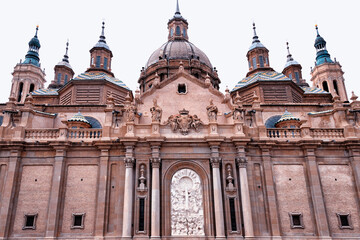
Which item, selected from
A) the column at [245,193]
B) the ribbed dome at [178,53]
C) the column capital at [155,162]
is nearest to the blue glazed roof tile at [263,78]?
the ribbed dome at [178,53]

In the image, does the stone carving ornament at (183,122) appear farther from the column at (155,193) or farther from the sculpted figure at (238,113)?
the sculpted figure at (238,113)

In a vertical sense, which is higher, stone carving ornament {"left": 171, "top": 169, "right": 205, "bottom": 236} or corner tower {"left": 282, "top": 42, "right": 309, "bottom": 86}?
corner tower {"left": 282, "top": 42, "right": 309, "bottom": 86}

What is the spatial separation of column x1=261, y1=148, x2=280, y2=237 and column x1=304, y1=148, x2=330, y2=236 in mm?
2780

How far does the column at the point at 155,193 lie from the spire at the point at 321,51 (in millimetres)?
A: 40482

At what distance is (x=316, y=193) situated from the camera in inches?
890

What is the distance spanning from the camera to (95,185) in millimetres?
22797

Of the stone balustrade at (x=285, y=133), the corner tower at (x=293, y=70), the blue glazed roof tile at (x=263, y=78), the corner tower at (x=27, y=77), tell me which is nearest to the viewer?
the stone balustrade at (x=285, y=133)

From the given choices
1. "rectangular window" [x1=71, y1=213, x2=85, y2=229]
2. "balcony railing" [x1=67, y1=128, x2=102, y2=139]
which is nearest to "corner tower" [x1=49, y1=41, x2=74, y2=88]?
"balcony railing" [x1=67, y1=128, x2=102, y2=139]

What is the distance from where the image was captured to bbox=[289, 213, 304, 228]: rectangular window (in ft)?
72.6

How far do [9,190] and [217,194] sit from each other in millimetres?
14572

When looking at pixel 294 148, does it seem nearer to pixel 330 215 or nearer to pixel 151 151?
pixel 330 215

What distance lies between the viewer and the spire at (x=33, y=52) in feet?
171

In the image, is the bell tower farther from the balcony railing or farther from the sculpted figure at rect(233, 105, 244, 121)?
the balcony railing

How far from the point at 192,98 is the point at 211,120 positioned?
3465 millimetres
